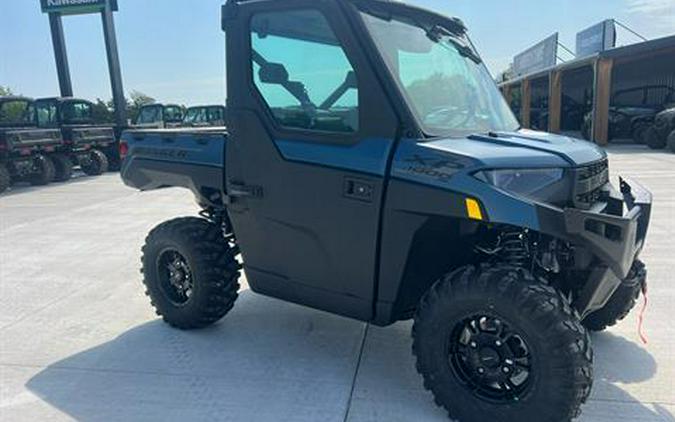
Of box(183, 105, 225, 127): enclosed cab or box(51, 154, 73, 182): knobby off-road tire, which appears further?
box(183, 105, 225, 127): enclosed cab

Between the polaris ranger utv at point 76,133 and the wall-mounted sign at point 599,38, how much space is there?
19661 millimetres

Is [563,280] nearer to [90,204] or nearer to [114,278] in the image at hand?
[114,278]

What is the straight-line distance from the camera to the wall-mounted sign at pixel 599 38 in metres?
24.8

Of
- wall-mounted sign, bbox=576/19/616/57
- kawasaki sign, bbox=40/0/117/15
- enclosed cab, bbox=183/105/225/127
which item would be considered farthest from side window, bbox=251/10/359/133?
wall-mounted sign, bbox=576/19/616/57

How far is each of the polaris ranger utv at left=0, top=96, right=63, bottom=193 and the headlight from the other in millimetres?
12664

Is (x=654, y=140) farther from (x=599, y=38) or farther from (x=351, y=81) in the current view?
(x=351, y=81)

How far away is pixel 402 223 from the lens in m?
2.89

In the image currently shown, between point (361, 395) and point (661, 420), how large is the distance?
5.06 ft

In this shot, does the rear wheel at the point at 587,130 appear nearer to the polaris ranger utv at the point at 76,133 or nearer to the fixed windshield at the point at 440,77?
the polaris ranger utv at the point at 76,133

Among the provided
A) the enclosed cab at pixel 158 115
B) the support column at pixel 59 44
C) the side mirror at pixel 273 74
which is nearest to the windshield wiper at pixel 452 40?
the side mirror at pixel 273 74

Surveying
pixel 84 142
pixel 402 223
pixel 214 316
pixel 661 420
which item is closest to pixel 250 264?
pixel 214 316

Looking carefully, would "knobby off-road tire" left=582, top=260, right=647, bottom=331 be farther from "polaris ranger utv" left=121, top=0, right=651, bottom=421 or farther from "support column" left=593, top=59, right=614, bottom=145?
"support column" left=593, top=59, right=614, bottom=145

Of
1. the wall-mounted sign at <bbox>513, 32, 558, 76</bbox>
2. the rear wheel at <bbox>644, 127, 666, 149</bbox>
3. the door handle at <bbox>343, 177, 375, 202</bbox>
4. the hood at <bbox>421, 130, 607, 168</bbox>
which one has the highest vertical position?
the wall-mounted sign at <bbox>513, 32, 558, 76</bbox>

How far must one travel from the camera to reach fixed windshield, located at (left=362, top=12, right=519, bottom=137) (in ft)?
9.73
